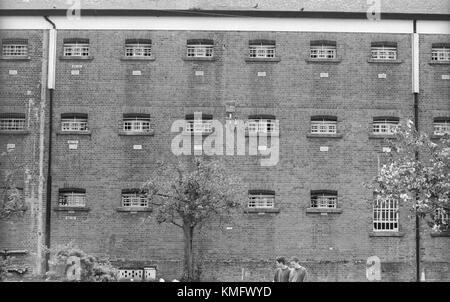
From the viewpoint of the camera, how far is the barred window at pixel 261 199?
1370cm

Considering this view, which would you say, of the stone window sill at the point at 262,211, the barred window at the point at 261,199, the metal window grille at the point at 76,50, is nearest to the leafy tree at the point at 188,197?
the barred window at the point at 261,199

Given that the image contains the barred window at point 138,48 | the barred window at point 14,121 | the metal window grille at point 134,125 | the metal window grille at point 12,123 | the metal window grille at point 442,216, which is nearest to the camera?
the metal window grille at point 12,123

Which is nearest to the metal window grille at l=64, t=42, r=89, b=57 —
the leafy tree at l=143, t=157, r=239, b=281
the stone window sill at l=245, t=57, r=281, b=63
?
the leafy tree at l=143, t=157, r=239, b=281

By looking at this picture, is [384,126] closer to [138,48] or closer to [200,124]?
[200,124]

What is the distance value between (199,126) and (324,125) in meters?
3.56

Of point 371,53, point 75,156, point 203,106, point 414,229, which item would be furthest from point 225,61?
point 414,229

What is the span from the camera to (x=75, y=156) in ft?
39.4

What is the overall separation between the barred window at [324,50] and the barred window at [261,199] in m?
2.96

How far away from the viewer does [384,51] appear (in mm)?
12445

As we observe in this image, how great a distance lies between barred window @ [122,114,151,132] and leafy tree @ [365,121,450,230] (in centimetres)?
436

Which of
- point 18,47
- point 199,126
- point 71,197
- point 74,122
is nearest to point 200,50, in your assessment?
point 74,122

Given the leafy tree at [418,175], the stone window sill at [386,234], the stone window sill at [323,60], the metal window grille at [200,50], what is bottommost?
the stone window sill at [386,234]

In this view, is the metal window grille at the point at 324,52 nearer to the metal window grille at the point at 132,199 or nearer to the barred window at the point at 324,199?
the barred window at the point at 324,199

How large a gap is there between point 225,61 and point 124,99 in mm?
2517
